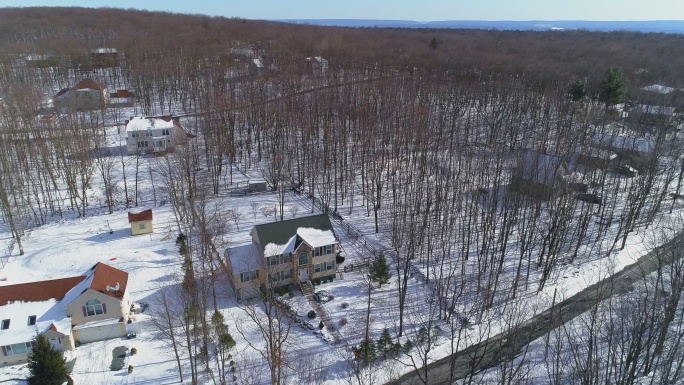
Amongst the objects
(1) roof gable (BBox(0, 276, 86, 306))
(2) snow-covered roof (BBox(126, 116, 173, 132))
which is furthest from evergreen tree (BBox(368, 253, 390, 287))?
(2) snow-covered roof (BBox(126, 116, 173, 132))

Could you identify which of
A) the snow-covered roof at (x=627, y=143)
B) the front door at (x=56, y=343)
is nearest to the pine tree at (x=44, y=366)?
the front door at (x=56, y=343)

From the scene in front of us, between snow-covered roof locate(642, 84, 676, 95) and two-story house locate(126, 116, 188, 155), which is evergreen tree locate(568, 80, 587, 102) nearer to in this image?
snow-covered roof locate(642, 84, 676, 95)

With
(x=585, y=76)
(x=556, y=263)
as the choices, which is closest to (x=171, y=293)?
(x=556, y=263)

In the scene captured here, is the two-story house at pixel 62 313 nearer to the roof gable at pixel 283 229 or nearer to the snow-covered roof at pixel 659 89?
the roof gable at pixel 283 229

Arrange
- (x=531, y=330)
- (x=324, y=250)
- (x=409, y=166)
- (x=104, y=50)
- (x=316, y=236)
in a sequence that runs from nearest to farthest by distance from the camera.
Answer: (x=531, y=330)
(x=324, y=250)
(x=316, y=236)
(x=409, y=166)
(x=104, y=50)

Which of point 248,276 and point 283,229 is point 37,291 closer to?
point 248,276

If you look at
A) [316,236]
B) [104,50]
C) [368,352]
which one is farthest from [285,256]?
[104,50]
